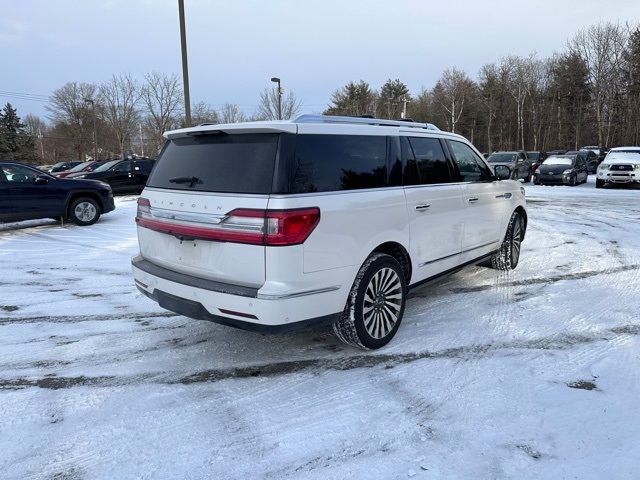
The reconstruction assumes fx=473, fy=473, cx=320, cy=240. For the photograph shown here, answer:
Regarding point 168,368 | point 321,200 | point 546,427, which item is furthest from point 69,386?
point 546,427

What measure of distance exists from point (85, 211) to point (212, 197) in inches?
372

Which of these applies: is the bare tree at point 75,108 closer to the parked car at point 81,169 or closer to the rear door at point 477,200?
the parked car at point 81,169

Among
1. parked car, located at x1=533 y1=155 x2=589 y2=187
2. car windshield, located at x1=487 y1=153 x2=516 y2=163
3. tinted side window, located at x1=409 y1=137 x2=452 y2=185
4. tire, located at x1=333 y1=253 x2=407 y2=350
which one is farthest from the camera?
car windshield, located at x1=487 y1=153 x2=516 y2=163

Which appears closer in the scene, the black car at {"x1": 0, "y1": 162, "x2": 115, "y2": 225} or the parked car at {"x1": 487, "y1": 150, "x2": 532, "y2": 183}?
the black car at {"x1": 0, "y1": 162, "x2": 115, "y2": 225}

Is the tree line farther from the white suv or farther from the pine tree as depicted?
the white suv

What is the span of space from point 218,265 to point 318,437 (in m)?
1.37

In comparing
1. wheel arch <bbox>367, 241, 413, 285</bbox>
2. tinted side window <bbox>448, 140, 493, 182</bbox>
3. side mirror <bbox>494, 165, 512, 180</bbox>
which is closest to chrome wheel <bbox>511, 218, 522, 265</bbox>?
side mirror <bbox>494, 165, 512, 180</bbox>

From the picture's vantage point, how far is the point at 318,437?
9.54ft

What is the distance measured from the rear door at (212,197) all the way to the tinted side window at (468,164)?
2676 mm

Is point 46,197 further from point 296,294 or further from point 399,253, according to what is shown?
point 296,294

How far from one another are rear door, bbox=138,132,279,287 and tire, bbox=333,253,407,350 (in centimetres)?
92

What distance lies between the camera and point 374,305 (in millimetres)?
4027

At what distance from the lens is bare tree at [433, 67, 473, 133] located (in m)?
56.9

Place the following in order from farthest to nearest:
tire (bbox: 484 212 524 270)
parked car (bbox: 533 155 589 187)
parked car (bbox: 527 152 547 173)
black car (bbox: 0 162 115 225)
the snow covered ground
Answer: parked car (bbox: 527 152 547 173), parked car (bbox: 533 155 589 187), black car (bbox: 0 162 115 225), tire (bbox: 484 212 524 270), the snow covered ground
